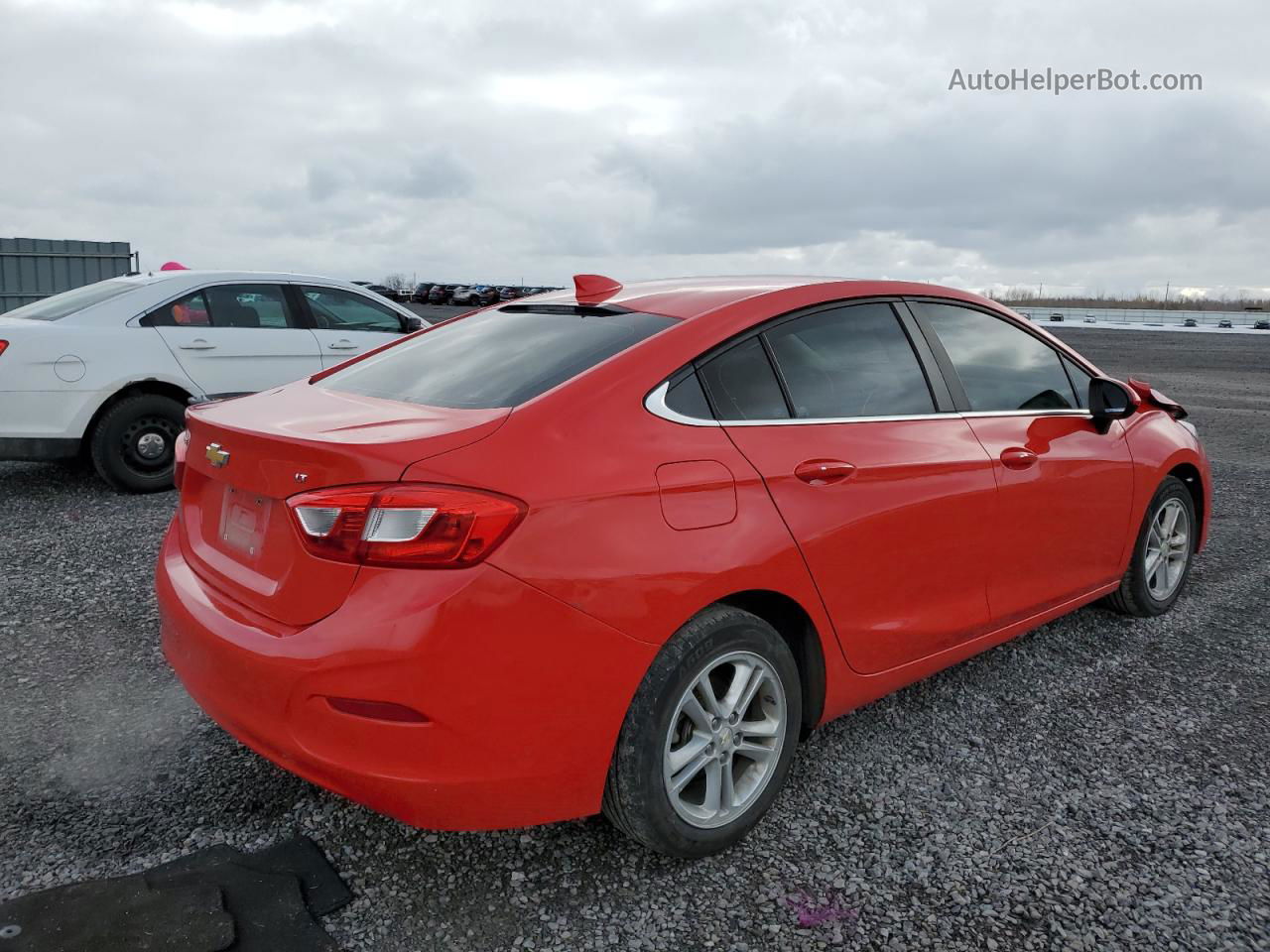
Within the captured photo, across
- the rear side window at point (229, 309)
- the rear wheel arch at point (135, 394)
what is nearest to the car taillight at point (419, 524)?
the rear wheel arch at point (135, 394)

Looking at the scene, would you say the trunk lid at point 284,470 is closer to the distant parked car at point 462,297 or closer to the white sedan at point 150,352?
the white sedan at point 150,352

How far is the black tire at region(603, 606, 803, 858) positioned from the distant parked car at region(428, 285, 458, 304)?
53.8 metres

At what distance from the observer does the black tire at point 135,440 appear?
277 inches

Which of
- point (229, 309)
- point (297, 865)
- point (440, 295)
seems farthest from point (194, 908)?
point (440, 295)

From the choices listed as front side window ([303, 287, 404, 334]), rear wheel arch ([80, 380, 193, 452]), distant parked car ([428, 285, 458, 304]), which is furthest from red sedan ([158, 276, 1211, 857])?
distant parked car ([428, 285, 458, 304])

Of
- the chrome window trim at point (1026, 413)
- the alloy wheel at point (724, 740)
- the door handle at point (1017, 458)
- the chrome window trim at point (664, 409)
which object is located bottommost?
the alloy wheel at point (724, 740)

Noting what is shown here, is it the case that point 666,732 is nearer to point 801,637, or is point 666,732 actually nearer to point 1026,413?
point 801,637

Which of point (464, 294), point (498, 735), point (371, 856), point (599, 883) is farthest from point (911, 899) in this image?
point (464, 294)

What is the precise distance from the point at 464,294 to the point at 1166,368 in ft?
126

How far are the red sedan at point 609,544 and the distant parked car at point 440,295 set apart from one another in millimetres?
53085

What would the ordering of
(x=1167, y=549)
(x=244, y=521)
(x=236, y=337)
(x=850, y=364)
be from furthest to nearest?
(x=236, y=337), (x=1167, y=549), (x=850, y=364), (x=244, y=521)

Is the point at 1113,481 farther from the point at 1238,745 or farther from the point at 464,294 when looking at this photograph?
the point at 464,294

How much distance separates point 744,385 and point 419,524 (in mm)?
1069

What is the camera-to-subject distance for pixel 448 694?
2242mm
